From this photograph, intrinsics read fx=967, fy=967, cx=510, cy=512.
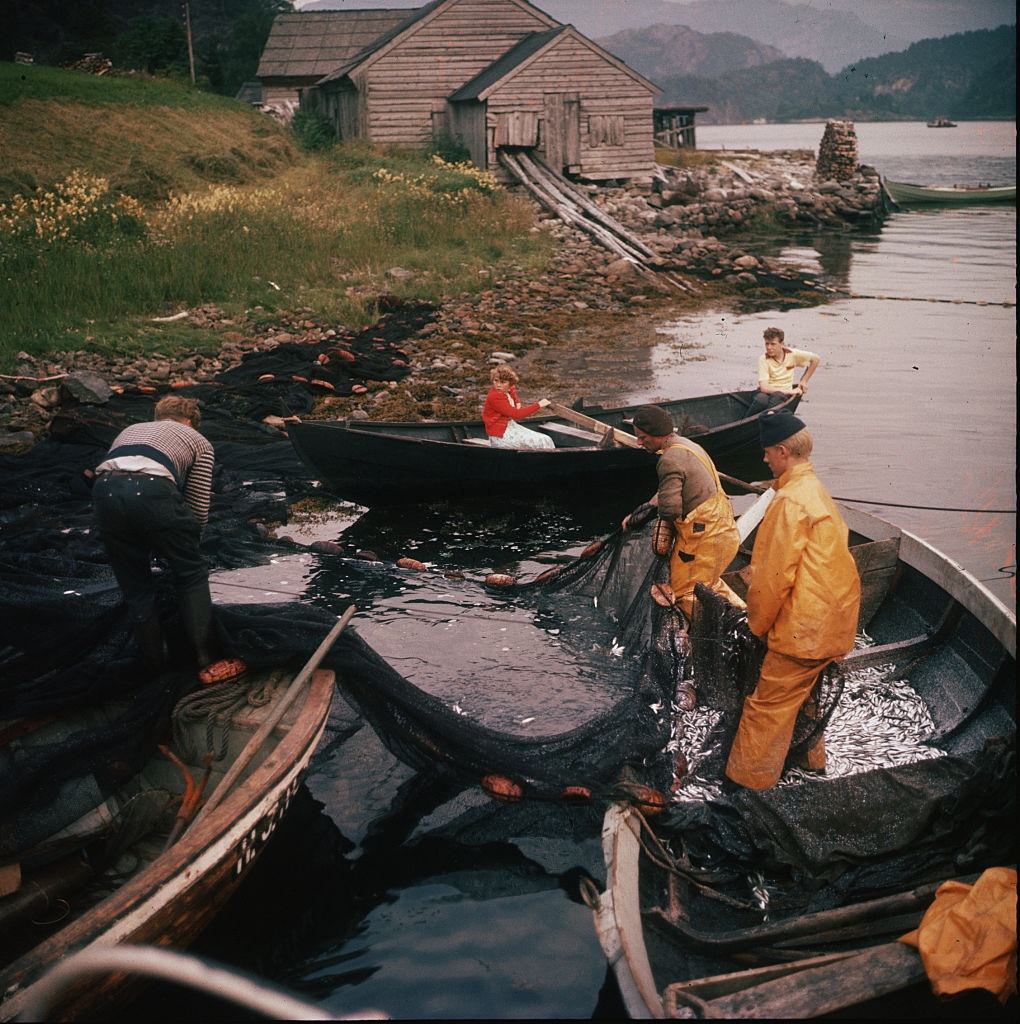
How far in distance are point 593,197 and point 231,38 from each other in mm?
40512

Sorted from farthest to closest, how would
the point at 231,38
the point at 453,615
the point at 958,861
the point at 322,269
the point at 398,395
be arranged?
the point at 231,38
the point at 322,269
the point at 398,395
the point at 453,615
the point at 958,861

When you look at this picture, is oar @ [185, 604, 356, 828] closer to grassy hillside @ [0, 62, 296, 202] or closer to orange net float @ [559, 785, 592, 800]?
orange net float @ [559, 785, 592, 800]

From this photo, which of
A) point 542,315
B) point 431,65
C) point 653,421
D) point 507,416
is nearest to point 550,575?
point 653,421

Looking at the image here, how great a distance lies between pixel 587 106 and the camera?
32.6 metres

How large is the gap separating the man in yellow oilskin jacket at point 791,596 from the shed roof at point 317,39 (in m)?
42.7

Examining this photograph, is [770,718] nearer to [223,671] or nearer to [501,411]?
[223,671]

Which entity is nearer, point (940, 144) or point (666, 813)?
point (666, 813)

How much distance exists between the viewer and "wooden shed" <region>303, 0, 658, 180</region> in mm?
31562

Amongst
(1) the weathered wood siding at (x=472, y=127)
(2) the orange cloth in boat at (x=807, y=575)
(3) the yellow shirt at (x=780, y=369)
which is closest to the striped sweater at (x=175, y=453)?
(2) the orange cloth in boat at (x=807, y=575)

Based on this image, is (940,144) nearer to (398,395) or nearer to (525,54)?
(525,54)

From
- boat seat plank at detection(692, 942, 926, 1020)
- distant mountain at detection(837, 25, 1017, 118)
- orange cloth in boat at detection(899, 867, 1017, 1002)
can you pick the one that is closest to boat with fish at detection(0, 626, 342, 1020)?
boat seat plank at detection(692, 942, 926, 1020)

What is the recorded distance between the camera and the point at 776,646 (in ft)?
17.3

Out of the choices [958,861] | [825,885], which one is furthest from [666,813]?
[958,861]

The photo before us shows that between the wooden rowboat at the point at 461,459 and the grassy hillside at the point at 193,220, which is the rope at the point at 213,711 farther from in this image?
the grassy hillside at the point at 193,220
